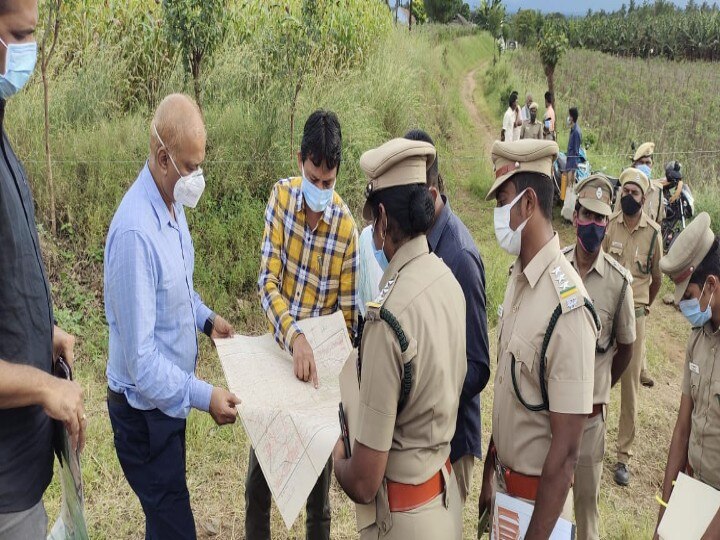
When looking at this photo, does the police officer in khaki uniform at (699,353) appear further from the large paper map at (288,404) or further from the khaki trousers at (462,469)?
the large paper map at (288,404)

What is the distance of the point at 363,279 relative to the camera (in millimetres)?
3070

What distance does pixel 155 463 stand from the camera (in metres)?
2.12

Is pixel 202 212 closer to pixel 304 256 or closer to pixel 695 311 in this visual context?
pixel 304 256

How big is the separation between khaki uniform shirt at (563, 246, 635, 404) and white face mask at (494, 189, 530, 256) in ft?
3.90

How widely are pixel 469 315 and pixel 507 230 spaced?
13.7 inches

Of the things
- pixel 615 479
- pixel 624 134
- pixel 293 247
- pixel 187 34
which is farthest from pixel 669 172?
pixel 624 134

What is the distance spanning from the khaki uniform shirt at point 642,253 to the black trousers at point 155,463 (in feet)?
11.0

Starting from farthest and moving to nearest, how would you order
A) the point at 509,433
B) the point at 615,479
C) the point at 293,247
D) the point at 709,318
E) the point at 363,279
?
the point at 615,479
the point at 363,279
the point at 293,247
the point at 709,318
the point at 509,433

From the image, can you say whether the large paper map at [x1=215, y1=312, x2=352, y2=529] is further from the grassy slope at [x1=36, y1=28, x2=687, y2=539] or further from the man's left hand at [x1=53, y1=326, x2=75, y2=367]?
the grassy slope at [x1=36, y1=28, x2=687, y2=539]

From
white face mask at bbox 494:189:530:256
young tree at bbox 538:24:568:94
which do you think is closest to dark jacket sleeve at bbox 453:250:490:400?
white face mask at bbox 494:189:530:256

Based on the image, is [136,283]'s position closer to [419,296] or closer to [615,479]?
[419,296]

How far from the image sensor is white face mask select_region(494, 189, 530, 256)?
201cm

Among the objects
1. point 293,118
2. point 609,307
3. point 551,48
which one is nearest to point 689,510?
point 609,307

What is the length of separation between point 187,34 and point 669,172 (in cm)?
577
